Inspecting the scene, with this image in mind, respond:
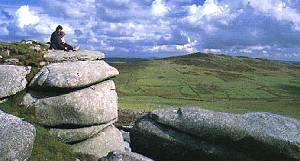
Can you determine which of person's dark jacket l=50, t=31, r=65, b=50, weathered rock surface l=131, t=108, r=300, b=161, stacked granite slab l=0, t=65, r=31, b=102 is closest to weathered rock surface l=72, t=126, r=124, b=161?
weathered rock surface l=131, t=108, r=300, b=161

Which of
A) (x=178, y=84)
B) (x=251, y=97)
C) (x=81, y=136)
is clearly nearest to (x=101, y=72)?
(x=81, y=136)

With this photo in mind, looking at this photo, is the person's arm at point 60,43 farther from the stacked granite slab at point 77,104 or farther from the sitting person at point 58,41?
the stacked granite slab at point 77,104

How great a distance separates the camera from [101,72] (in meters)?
25.3

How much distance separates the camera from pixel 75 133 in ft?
75.9

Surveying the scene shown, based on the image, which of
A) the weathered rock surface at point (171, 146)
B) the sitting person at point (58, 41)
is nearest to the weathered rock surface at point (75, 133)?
the weathered rock surface at point (171, 146)

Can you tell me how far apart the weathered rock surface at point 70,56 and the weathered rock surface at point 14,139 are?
322 inches

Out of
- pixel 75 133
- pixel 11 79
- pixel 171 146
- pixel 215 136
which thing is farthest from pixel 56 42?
pixel 215 136

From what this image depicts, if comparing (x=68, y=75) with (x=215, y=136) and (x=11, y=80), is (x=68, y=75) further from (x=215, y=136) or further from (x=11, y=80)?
(x=215, y=136)

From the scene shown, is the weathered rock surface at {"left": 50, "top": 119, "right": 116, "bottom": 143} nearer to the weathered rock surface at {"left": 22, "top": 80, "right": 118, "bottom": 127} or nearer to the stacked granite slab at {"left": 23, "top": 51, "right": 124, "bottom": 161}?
the stacked granite slab at {"left": 23, "top": 51, "right": 124, "bottom": 161}

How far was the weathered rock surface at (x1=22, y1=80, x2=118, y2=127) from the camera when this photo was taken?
73.5 feet

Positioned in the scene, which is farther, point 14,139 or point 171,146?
point 171,146

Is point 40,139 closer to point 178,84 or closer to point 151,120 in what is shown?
point 151,120

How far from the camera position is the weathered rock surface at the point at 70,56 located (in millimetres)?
26359

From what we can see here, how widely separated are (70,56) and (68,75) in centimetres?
431
